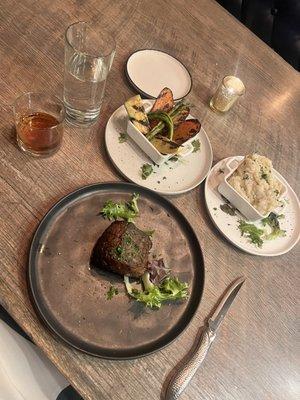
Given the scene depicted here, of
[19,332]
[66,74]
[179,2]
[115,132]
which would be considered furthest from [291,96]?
[19,332]

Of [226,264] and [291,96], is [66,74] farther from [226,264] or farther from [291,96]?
[291,96]

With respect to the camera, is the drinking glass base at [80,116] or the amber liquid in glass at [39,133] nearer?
the amber liquid in glass at [39,133]

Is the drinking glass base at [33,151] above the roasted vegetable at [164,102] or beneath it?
beneath

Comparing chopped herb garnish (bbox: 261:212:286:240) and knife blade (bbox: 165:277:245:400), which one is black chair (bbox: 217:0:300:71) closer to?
chopped herb garnish (bbox: 261:212:286:240)

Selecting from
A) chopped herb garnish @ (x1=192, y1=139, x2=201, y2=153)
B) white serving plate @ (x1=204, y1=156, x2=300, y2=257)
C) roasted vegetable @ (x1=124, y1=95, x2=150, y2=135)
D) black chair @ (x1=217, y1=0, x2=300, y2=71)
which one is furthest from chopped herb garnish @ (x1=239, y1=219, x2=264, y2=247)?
black chair @ (x1=217, y1=0, x2=300, y2=71)

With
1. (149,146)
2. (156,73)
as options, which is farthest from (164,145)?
(156,73)

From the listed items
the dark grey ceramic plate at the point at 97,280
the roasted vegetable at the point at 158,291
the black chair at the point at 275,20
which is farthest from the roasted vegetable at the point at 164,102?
the black chair at the point at 275,20

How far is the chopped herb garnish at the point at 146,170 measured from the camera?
112 centimetres

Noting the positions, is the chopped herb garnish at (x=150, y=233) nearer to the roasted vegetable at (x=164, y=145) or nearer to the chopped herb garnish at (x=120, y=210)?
the chopped herb garnish at (x=120, y=210)

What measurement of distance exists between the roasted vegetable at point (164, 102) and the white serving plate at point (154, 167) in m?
0.07

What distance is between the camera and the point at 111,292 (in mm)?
931

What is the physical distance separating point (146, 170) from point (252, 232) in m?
0.33

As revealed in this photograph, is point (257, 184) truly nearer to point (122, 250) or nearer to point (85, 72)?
point (122, 250)

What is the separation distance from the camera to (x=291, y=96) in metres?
1.53
